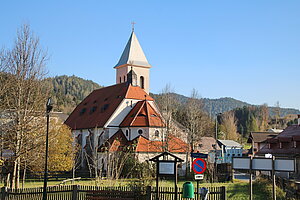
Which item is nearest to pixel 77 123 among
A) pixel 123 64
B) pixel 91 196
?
pixel 123 64

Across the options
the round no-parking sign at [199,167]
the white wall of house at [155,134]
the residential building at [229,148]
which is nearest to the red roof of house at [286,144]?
the white wall of house at [155,134]

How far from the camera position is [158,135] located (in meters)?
47.2

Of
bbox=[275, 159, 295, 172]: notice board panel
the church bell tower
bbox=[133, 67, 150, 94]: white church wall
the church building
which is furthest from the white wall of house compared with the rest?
bbox=[275, 159, 295, 172]: notice board panel

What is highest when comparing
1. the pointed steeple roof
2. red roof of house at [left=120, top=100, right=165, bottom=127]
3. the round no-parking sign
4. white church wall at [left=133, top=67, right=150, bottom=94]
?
the pointed steeple roof

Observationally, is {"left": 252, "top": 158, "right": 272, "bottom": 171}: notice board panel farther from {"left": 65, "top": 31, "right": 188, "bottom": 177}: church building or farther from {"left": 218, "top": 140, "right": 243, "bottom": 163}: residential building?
{"left": 218, "top": 140, "right": 243, "bottom": 163}: residential building

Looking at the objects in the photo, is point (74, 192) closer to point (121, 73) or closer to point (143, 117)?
point (143, 117)

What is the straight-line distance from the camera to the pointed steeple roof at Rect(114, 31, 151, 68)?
6500 centimetres

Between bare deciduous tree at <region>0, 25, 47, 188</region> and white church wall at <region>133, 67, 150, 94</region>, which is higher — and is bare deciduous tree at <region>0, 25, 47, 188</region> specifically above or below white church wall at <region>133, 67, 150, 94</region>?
below

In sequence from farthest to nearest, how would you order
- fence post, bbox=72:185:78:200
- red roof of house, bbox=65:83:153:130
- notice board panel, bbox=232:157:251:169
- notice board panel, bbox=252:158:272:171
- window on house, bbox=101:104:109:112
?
1. window on house, bbox=101:104:109:112
2. red roof of house, bbox=65:83:153:130
3. fence post, bbox=72:185:78:200
4. notice board panel, bbox=232:157:251:169
5. notice board panel, bbox=252:158:272:171

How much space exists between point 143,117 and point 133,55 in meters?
20.6

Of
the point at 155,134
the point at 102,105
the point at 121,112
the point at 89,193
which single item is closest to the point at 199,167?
the point at 89,193

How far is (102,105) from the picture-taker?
2192 inches

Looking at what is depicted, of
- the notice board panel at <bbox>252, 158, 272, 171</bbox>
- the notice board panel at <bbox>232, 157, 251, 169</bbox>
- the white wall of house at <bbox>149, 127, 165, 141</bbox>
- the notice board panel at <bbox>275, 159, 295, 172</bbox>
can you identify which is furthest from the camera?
the white wall of house at <bbox>149, 127, 165, 141</bbox>

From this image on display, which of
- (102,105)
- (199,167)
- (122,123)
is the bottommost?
→ (199,167)
